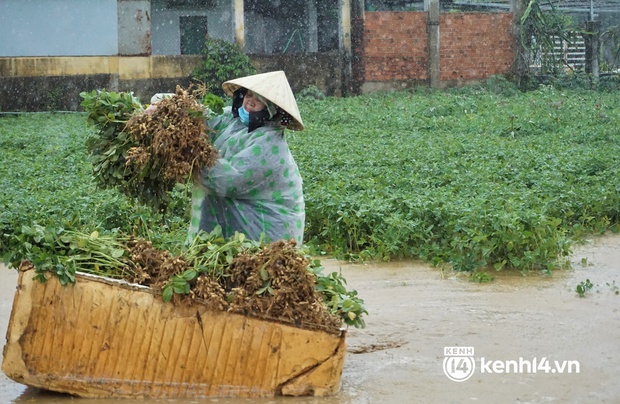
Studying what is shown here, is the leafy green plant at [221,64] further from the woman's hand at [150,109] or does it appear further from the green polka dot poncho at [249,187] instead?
the woman's hand at [150,109]

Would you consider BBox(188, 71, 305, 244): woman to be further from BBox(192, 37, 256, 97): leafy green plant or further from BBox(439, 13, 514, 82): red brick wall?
BBox(439, 13, 514, 82): red brick wall

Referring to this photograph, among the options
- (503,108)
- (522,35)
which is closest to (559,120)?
(503,108)

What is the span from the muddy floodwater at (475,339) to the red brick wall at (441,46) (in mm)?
16436

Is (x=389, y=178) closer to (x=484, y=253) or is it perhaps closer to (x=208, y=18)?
(x=484, y=253)

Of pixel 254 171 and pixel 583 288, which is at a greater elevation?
pixel 254 171

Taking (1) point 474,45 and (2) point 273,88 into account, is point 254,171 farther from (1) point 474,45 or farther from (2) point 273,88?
(1) point 474,45

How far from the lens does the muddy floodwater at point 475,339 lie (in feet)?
16.5

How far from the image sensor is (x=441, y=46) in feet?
79.6

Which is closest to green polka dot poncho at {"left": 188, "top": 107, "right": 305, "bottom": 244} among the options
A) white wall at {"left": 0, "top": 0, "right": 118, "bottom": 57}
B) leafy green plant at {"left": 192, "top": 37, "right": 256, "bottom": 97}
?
leafy green plant at {"left": 192, "top": 37, "right": 256, "bottom": 97}

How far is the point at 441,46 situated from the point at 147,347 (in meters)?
20.6

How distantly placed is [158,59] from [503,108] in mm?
8279

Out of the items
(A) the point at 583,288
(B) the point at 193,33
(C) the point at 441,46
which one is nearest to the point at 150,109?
(A) the point at 583,288

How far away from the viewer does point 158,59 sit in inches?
854

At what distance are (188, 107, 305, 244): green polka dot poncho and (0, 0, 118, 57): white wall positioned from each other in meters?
16.6
